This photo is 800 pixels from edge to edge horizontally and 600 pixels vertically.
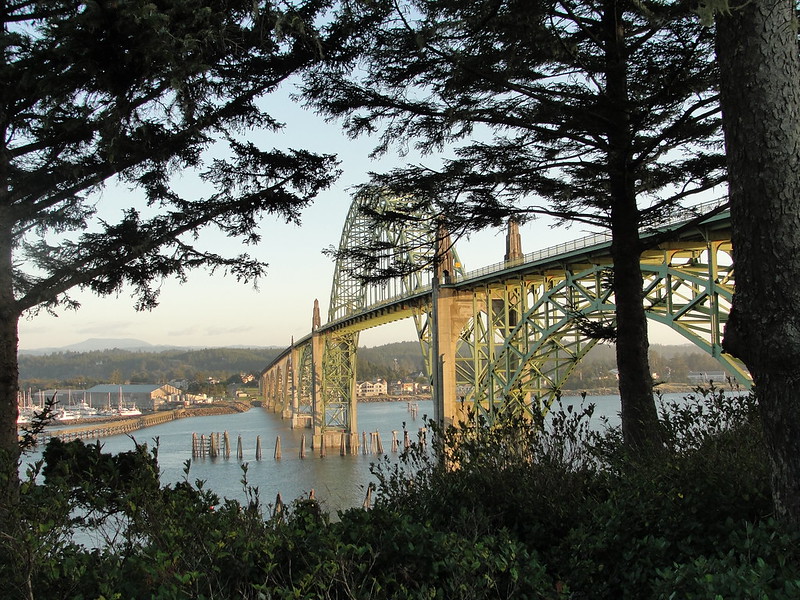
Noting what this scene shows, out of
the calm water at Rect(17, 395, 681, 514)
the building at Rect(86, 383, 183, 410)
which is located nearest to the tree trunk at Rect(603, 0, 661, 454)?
the calm water at Rect(17, 395, 681, 514)

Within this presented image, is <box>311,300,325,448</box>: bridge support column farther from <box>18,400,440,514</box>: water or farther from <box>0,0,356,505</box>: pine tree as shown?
<box>0,0,356,505</box>: pine tree

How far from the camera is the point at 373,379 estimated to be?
166 m

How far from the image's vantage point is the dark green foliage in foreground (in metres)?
3.36

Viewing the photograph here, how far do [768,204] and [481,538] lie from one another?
8.73 feet

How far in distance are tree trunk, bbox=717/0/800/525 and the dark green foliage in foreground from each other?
67cm

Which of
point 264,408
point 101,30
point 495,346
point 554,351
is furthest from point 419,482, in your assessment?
point 264,408

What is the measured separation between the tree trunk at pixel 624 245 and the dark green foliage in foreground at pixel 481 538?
167cm

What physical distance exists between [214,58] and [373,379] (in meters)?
160

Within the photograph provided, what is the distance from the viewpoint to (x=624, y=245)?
7.67m

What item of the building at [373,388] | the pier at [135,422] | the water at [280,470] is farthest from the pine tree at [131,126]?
the building at [373,388]

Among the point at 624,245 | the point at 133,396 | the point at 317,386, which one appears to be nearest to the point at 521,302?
the point at 624,245

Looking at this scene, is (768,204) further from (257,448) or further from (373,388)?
(373,388)

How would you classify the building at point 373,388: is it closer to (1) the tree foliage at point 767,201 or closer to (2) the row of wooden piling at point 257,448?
(2) the row of wooden piling at point 257,448

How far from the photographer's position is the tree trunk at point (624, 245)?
23.8 ft
